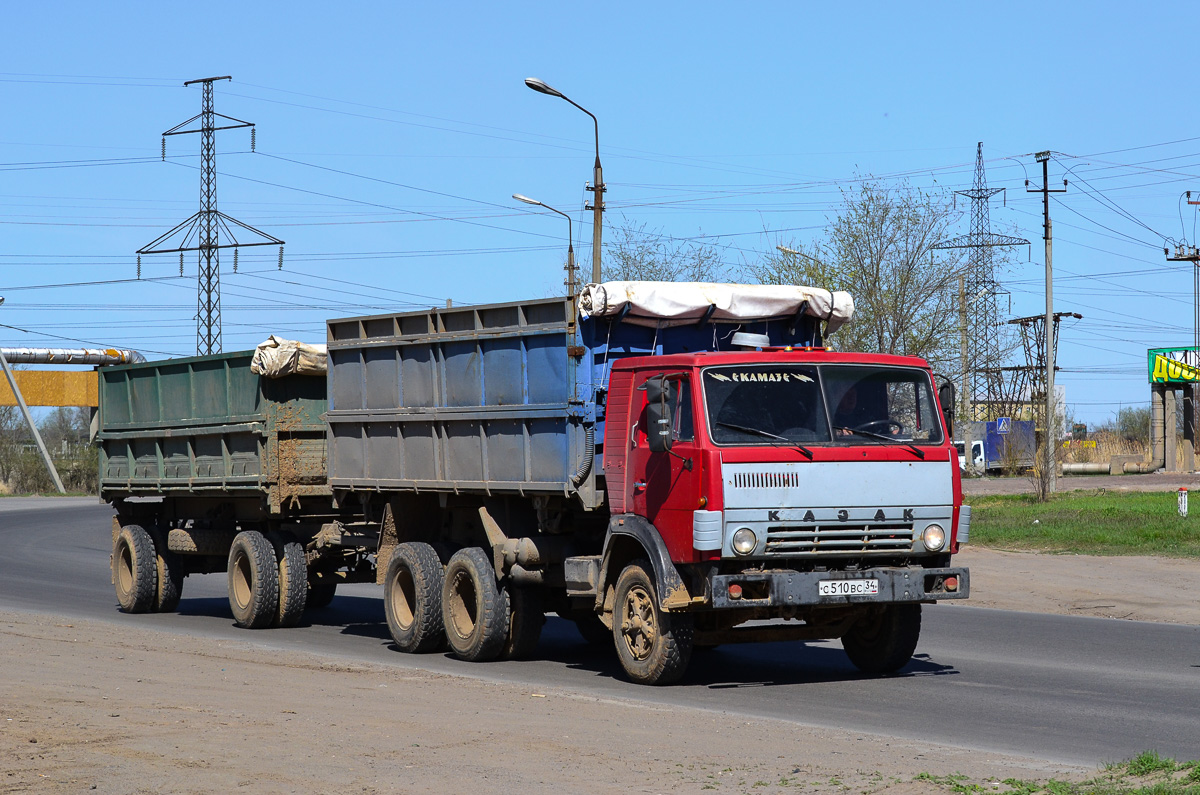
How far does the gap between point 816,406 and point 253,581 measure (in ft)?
25.3

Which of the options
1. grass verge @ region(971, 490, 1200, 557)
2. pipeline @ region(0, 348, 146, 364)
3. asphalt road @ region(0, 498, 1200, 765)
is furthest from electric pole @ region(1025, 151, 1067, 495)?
pipeline @ region(0, 348, 146, 364)

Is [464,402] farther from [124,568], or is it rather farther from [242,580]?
[124,568]

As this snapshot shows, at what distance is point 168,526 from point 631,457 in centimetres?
962

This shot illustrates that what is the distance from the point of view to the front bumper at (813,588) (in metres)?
10.3

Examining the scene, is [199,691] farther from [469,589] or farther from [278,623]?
[278,623]

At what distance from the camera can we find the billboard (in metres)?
62.9

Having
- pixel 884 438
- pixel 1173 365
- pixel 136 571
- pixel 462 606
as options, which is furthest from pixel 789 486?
pixel 1173 365

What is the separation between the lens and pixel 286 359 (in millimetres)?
15570

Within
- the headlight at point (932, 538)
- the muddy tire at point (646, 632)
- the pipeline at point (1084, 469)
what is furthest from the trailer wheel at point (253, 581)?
the pipeline at point (1084, 469)

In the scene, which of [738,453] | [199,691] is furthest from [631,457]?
[199,691]

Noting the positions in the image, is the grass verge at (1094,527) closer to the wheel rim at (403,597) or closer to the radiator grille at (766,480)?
the wheel rim at (403,597)

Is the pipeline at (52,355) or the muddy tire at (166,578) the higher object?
the pipeline at (52,355)

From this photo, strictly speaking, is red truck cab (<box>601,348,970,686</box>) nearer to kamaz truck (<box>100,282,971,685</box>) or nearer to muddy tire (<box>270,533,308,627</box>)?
kamaz truck (<box>100,282,971,685</box>)

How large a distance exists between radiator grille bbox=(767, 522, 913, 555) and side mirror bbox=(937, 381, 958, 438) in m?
1.01
